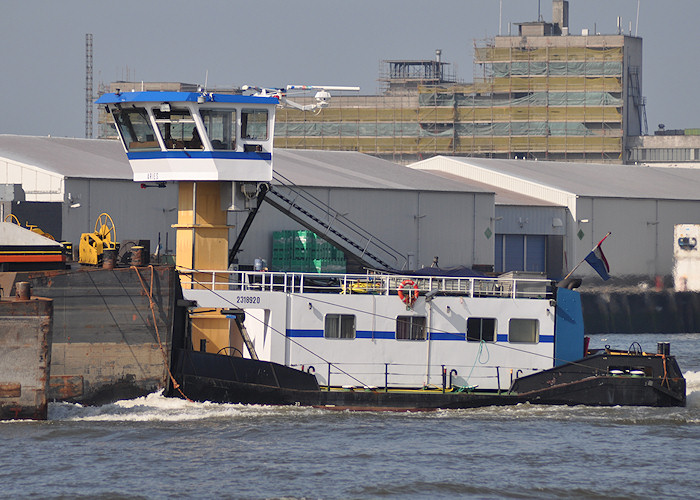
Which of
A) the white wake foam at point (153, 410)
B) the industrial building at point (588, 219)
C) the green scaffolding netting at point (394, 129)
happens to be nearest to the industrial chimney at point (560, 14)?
the green scaffolding netting at point (394, 129)

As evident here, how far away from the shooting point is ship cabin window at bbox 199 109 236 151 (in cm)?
2953

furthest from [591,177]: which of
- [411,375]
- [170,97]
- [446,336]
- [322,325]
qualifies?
[170,97]

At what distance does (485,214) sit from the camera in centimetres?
6009

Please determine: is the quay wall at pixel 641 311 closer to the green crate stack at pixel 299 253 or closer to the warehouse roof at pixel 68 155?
the green crate stack at pixel 299 253

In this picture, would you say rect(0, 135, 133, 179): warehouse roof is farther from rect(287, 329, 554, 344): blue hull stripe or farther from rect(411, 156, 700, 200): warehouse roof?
rect(411, 156, 700, 200): warehouse roof

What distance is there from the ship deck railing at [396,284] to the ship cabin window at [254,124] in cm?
344

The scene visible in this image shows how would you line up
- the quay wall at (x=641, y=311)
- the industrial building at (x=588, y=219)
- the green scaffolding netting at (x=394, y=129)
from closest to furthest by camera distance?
the quay wall at (x=641, y=311) < the industrial building at (x=588, y=219) < the green scaffolding netting at (x=394, y=129)

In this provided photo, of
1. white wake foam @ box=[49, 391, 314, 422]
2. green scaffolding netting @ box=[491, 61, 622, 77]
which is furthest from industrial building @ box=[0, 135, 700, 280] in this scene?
green scaffolding netting @ box=[491, 61, 622, 77]

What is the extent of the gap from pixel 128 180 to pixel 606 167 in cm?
4168

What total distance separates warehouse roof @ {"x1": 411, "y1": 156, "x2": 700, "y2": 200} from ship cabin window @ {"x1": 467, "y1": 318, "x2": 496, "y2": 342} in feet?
119

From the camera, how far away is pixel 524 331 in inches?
1212

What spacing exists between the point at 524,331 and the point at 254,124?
28.7 feet

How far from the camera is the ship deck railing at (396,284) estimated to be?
1162 inches

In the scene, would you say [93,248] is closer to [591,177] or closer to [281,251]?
[281,251]
